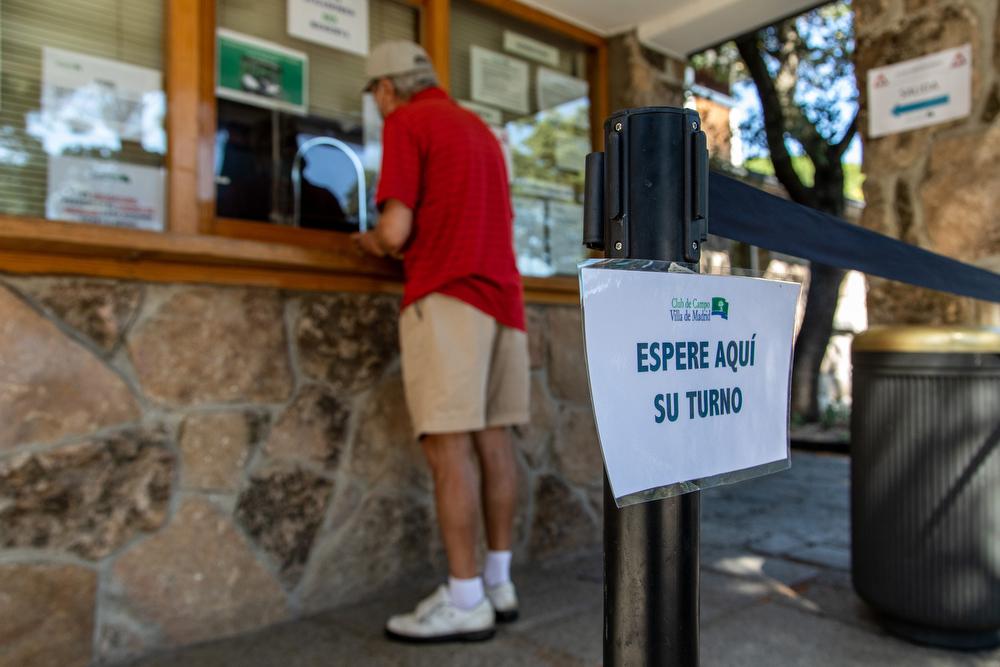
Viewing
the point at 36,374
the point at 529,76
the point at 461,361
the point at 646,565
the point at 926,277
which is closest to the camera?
the point at 646,565

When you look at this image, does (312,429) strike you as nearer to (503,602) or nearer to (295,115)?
(503,602)

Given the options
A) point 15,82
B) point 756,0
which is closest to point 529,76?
point 756,0

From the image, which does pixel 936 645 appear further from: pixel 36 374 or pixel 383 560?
pixel 36 374

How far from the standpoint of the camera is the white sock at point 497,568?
2594 mm

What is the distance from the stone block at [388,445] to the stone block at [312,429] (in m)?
0.08

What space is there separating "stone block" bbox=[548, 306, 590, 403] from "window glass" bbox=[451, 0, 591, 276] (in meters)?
0.41

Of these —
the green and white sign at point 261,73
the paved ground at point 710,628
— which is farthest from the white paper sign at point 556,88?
the paved ground at point 710,628

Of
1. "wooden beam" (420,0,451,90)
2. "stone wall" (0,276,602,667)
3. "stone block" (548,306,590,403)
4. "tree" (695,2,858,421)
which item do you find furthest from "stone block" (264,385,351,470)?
"tree" (695,2,858,421)

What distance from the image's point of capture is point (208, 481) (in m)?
2.40

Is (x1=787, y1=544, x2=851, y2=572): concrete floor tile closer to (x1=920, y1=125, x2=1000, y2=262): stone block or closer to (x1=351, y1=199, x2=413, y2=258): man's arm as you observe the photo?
(x1=920, y1=125, x2=1000, y2=262): stone block

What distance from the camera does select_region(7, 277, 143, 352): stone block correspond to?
214 centimetres

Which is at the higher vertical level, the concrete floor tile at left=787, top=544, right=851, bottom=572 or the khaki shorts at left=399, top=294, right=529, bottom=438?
the khaki shorts at left=399, top=294, right=529, bottom=438

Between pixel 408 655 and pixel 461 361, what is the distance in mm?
910

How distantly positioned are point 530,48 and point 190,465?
8.58 feet
